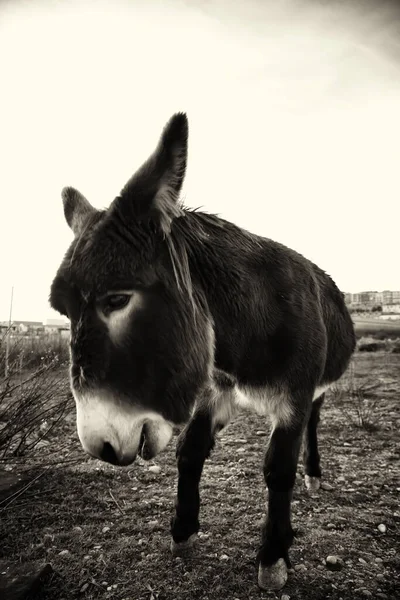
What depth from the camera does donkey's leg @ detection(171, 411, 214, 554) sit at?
9.34ft

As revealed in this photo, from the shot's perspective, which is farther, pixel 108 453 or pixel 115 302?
pixel 115 302

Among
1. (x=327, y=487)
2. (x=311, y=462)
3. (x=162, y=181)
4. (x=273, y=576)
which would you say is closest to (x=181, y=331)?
(x=162, y=181)

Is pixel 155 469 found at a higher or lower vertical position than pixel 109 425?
lower

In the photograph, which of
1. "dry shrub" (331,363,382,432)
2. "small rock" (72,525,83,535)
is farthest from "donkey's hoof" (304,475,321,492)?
"small rock" (72,525,83,535)

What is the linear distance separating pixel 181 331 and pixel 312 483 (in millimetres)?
3010

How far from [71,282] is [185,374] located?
31.6 inches

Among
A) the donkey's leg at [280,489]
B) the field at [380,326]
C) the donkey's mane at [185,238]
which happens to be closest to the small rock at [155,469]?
the donkey's leg at [280,489]

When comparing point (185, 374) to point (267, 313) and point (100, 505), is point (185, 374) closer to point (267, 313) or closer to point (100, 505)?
point (267, 313)

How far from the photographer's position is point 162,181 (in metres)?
2.01

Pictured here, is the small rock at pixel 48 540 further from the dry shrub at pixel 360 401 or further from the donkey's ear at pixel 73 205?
the dry shrub at pixel 360 401

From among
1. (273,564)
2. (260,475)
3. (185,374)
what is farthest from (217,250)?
(260,475)

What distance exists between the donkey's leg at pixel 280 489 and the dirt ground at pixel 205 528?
15cm

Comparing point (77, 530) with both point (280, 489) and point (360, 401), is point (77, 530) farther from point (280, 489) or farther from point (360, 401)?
point (360, 401)

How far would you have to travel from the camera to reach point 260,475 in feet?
14.0
